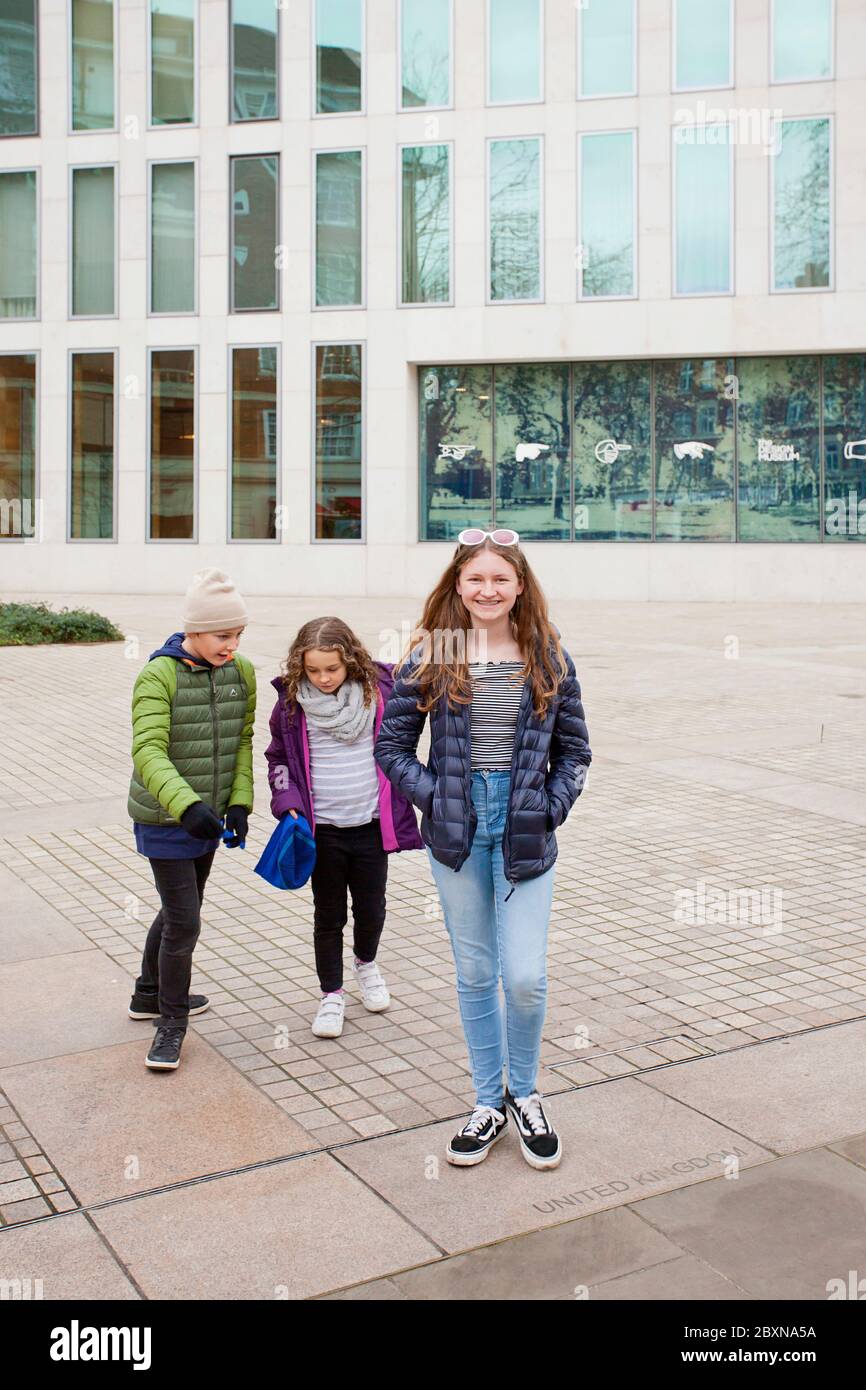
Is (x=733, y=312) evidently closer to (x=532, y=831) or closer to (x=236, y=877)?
(x=236, y=877)

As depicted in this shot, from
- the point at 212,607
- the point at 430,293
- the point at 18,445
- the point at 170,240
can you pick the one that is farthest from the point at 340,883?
the point at 18,445

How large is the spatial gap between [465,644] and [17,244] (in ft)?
93.3

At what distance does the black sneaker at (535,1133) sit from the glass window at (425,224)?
A: 82.2 ft

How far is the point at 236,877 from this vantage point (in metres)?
7.59

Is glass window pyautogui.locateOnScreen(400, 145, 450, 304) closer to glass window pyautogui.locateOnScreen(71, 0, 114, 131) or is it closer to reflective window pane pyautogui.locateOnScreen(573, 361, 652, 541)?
reflective window pane pyautogui.locateOnScreen(573, 361, 652, 541)

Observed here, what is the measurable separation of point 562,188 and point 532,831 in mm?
25103

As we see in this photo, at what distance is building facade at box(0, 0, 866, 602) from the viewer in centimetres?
2664

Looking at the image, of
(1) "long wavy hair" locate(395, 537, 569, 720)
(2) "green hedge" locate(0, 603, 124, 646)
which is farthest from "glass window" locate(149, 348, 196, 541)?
(1) "long wavy hair" locate(395, 537, 569, 720)

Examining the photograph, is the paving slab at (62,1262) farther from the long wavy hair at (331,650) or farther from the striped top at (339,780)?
the long wavy hair at (331,650)

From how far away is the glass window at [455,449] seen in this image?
28.4 m

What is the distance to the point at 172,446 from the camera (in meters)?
29.1

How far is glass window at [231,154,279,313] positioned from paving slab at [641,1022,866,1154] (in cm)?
2532

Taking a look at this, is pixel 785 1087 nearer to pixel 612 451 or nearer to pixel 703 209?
pixel 612 451
